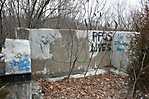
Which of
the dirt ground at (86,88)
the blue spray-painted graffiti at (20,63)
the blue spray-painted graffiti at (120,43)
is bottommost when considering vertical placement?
the dirt ground at (86,88)

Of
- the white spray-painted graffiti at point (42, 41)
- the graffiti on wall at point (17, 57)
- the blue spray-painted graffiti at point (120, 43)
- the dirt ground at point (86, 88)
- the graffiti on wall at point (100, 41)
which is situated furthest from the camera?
the blue spray-painted graffiti at point (120, 43)

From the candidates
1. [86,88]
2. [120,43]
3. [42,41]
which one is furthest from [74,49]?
[120,43]

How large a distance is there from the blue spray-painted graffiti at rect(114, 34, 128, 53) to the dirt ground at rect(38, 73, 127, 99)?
58.6 inches

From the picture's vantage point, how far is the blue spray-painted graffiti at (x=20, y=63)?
7121 mm

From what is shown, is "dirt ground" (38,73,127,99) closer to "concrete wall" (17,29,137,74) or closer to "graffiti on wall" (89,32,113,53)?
"concrete wall" (17,29,137,74)

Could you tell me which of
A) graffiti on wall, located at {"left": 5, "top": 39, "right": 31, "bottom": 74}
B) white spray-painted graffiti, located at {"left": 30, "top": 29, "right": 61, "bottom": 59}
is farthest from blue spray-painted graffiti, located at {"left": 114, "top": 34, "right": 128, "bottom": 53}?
graffiti on wall, located at {"left": 5, "top": 39, "right": 31, "bottom": 74}

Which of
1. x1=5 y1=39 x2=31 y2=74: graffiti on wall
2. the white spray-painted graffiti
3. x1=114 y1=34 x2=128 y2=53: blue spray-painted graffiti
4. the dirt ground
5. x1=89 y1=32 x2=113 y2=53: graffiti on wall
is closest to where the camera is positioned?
x1=5 y1=39 x2=31 y2=74: graffiti on wall

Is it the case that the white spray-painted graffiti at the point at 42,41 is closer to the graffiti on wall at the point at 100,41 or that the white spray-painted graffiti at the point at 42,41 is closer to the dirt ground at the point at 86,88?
the dirt ground at the point at 86,88

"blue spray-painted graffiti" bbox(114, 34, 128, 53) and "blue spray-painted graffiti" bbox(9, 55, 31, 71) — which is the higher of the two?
"blue spray-painted graffiti" bbox(114, 34, 128, 53)

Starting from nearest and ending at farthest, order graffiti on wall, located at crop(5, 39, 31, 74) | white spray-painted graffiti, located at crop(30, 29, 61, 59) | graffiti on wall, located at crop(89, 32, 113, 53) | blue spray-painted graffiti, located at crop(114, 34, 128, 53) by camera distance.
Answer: graffiti on wall, located at crop(5, 39, 31, 74) → white spray-painted graffiti, located at crop(30, 29, 61, 59) → graffiti on wall, located at crop(89, 32, 113, 53) → blue spray-painted graffiti, located at crop(114, 34, 128, 53)

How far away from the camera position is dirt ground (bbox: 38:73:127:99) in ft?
24.6

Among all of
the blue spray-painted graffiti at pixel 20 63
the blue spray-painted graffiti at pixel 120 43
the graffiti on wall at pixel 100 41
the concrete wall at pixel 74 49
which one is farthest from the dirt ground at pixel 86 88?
the blue spray-painted graffiti at pixel 120 43

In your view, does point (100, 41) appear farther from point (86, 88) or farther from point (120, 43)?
point (86, 88)

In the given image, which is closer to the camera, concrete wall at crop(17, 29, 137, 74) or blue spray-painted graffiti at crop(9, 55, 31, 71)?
blue spray-painted graffiti at crop(9, 55, 31, 71)
